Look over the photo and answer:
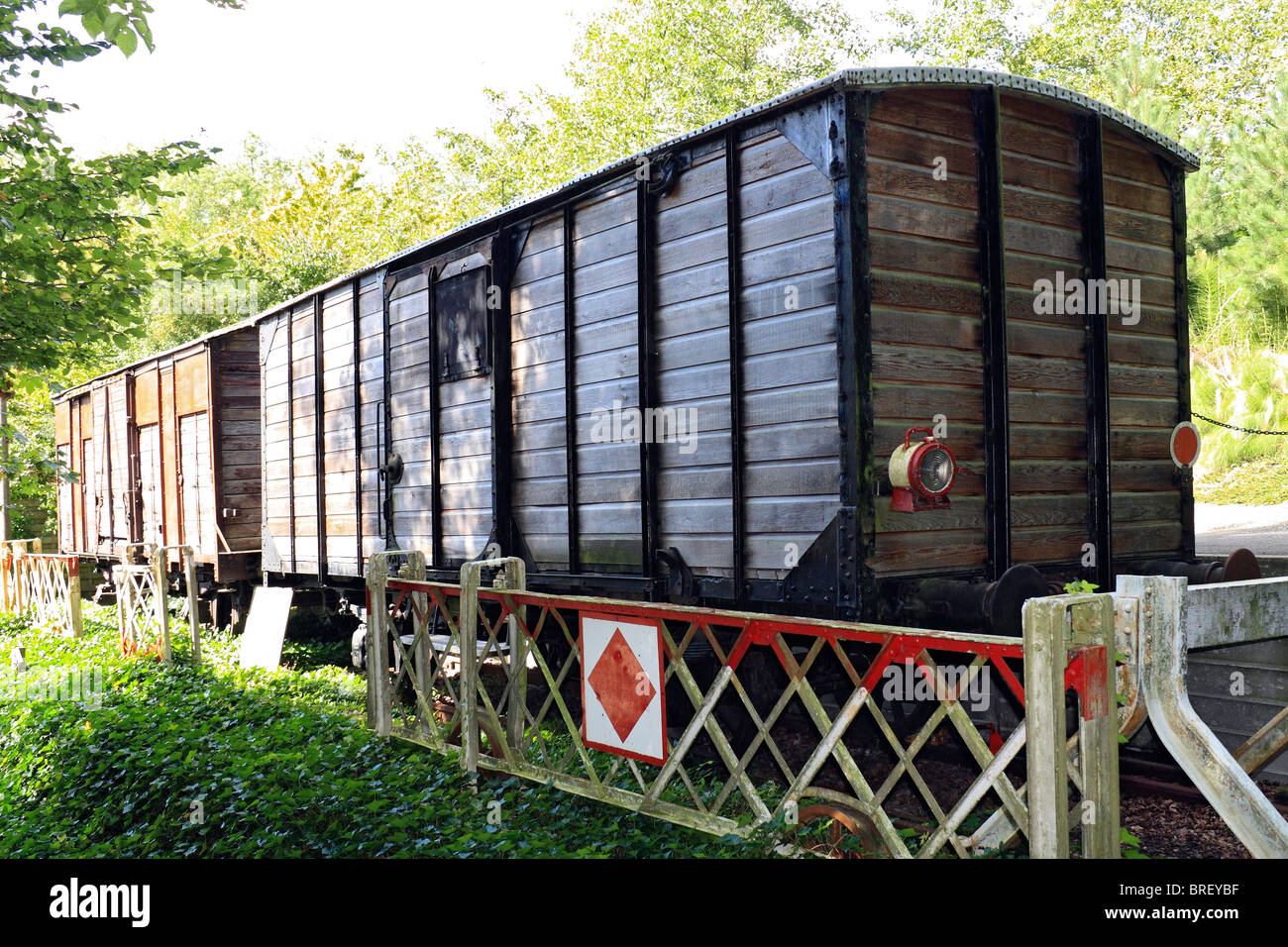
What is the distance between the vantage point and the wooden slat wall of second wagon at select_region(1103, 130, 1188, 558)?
5.95 m

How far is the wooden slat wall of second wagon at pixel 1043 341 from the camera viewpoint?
542 centimetres

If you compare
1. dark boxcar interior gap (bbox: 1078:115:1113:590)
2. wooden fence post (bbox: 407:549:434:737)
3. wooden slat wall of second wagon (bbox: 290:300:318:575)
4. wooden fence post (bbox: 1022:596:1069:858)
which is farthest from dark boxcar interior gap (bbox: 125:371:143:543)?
wooden fence post (bbox: 1022:596:1069:858)

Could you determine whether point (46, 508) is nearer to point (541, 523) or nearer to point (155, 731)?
point (155, 731)

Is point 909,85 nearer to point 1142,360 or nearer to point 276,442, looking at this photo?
point 1142,360

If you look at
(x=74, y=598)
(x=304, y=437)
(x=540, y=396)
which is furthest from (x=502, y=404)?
(x=74, y=598)

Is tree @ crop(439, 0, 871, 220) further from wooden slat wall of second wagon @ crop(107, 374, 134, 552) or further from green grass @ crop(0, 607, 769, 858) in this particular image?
green grass @ crop(0, 607, 769, 858)

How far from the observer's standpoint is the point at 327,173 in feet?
84.0

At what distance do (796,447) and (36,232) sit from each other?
5377mm

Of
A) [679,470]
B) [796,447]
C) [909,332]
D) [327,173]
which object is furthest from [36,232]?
[327,173]

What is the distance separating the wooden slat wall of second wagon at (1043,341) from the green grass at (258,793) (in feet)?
8.61

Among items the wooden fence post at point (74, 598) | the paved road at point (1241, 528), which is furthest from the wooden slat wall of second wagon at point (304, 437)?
the paved road at point (1241, 528)

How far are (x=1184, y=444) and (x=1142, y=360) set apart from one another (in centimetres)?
63

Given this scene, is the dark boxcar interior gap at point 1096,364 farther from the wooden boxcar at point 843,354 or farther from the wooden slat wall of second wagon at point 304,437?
the wooden slat wall of second wagon at point 304,437

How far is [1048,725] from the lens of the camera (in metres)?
2.97
